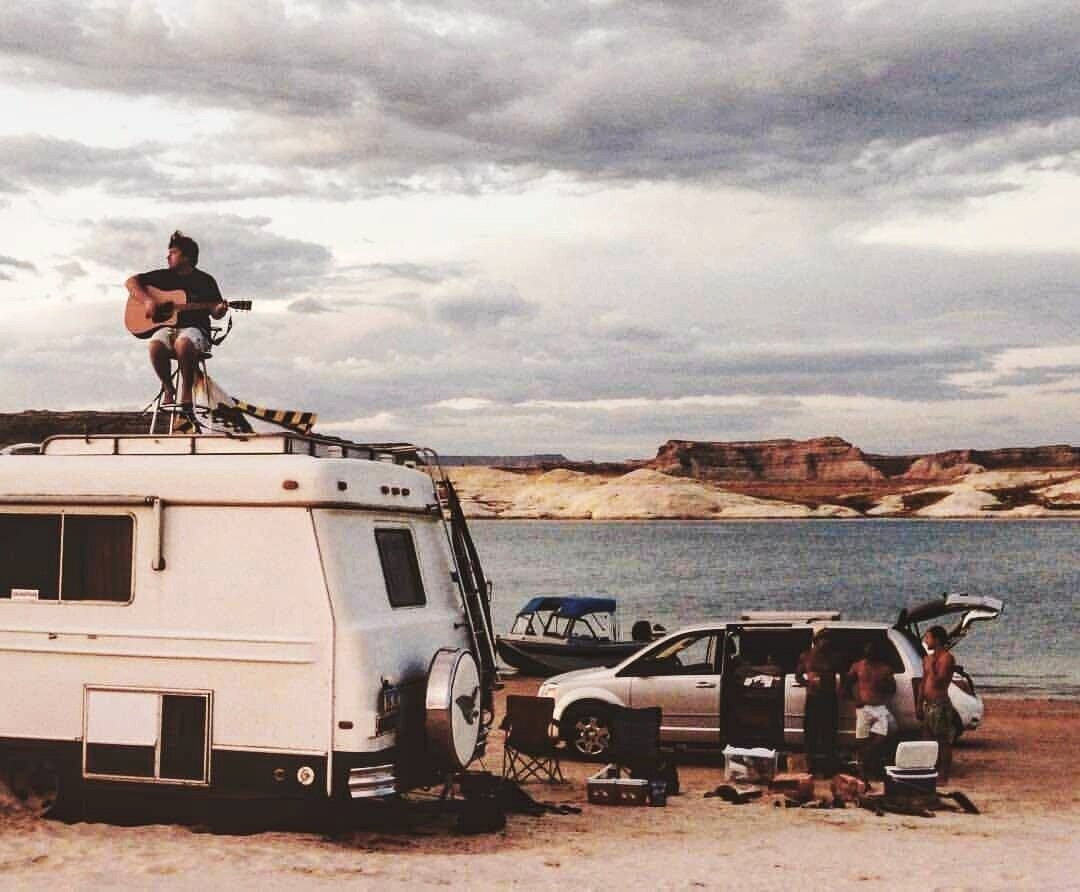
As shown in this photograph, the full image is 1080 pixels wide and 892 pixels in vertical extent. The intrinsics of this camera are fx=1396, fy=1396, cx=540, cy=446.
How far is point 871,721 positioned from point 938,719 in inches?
30.8

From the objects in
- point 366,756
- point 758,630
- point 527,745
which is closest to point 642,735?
point 527,745

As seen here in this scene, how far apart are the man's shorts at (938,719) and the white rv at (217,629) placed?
5.65 m

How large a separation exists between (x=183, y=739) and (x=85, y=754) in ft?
2.51

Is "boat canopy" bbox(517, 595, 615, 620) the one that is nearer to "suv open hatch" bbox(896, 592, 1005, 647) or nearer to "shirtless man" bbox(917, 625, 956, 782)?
"suv open hatch" bbox(896, 592, 1005, 647)

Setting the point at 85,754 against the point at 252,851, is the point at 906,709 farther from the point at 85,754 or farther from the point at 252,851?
the point at 85,754

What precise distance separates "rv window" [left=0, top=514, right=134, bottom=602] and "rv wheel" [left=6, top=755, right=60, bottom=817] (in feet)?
3.94

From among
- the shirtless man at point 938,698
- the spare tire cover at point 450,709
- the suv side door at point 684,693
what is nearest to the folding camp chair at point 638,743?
the suv side door at point 684,693

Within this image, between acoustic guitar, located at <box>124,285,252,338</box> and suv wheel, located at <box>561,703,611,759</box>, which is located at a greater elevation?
acoustic guitar, located at <box>124,285,252,338</box>

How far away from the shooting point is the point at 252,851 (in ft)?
31.9

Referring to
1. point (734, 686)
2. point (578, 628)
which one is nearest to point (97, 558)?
point (734, 686)

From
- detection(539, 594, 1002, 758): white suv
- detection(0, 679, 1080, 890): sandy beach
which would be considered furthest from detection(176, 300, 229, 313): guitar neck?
detection(539, 594, 1002, 758): white suv

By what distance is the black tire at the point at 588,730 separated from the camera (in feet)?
49.6

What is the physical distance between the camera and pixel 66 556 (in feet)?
33.5

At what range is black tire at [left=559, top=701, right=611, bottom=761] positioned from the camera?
1513cm
